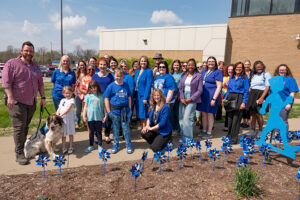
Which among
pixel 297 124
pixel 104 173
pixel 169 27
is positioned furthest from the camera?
pixel 169 27

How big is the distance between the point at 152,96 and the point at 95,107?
1150 millimetres

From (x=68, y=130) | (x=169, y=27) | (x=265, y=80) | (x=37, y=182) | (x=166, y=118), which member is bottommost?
(x=37, y=182)

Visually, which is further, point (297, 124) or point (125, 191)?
point (297, 124)

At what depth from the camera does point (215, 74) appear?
4.80 meters

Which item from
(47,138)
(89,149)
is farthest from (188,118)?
(47,138)

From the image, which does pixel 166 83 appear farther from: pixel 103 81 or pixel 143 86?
pixel 103 81

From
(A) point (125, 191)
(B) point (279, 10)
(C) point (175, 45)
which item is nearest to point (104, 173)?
(A) point (125, 191)

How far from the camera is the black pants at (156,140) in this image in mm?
4137

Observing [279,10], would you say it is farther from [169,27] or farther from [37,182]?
[37,182]

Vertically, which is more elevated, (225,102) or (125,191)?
(225,102)

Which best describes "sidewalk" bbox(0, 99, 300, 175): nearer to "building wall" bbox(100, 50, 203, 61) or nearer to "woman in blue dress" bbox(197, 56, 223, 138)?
"woman in blue dress" bbox(197, 56, 223, 138)

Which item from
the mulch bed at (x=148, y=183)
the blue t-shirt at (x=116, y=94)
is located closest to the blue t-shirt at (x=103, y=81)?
the blue t-shirt at (x=116, y=94)

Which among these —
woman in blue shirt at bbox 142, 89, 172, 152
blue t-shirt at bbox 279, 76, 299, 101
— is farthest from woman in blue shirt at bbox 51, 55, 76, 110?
blue t-shirt at bbox 279, 76, 299, 101

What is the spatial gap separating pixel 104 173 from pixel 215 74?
3.22m
